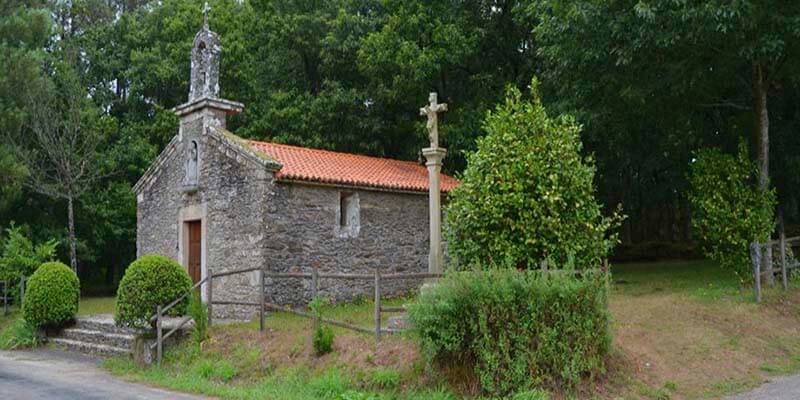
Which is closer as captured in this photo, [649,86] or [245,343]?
[245,343]

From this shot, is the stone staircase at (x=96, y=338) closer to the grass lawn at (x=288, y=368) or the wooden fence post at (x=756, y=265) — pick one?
the grass lawn at (x=288, y=368)

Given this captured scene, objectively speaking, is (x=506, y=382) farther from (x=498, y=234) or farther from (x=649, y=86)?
(x=649, y=86)

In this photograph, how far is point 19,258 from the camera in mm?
18109

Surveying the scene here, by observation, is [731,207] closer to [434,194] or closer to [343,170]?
[434,194]

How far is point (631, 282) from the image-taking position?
18266 millimetres

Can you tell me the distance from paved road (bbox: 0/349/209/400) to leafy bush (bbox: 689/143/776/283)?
35.8ft

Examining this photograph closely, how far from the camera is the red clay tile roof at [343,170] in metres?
15.5

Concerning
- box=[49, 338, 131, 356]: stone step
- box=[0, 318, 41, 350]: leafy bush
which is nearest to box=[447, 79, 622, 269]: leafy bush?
box=[49, 338, 131, 356]: stone step

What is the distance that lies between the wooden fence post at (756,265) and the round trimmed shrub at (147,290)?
1079cm

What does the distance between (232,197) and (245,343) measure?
16.5ft

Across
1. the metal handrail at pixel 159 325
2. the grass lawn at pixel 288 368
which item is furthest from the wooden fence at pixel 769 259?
the metal handrail at pixel 159 325

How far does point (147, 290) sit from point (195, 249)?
5307mm

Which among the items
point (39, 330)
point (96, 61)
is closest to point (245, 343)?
point (39, 330)

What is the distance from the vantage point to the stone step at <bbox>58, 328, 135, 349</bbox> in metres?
13.2
